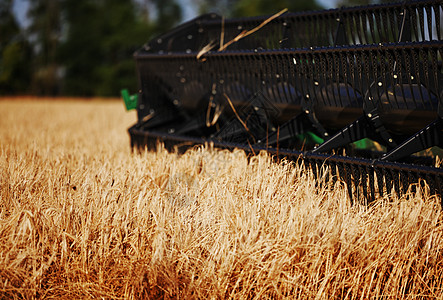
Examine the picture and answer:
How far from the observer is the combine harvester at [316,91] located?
2637mm

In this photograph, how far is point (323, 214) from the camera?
90.8 inches

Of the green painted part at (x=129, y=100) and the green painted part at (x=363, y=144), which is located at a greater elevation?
the green painted part at (x=129, y=100)

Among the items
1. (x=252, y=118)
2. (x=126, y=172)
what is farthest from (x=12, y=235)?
(x=252, y=118)

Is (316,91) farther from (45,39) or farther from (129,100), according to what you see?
(45,39)

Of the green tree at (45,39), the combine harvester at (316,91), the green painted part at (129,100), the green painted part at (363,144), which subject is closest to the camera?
the combine harvester at (316,91)

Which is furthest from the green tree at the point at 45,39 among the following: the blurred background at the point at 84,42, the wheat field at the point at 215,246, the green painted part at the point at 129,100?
the wheat field at the point at 215,246

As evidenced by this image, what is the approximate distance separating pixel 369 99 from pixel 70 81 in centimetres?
2821

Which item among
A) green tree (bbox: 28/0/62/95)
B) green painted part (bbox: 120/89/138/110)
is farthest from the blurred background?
green painted part (bbox: 120/89/138/110)

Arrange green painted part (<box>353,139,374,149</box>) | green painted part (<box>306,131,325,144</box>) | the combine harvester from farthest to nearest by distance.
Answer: green painted part (<box>353,139,374,149</box>), green painted part (<box>306,131,325,144</box>), the combine harvester

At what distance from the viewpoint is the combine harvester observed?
8.65ft

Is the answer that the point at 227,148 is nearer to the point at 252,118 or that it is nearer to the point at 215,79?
the point at 252,118

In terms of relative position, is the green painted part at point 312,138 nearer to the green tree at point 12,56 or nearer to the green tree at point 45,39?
the green tree at point 12,56

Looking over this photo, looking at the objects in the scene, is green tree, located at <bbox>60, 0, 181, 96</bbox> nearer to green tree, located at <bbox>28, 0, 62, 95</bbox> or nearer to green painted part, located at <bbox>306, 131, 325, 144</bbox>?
green tree, located at <bbox>28, 0, 62, 95</bbox>

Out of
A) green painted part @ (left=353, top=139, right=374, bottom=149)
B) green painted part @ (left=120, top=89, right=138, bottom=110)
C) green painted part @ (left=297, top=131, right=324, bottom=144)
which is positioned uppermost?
green painted part @ (left=120, top=89, right=138, bottom=110)
